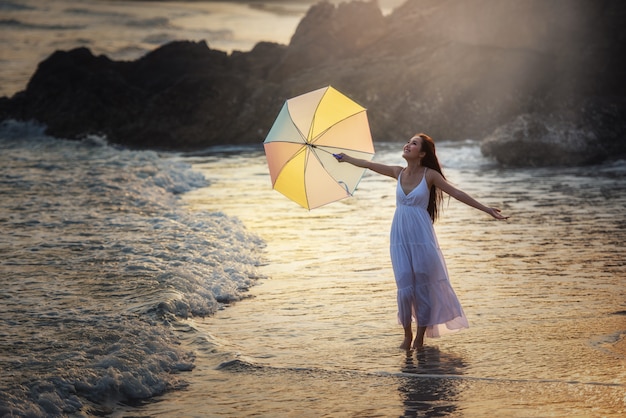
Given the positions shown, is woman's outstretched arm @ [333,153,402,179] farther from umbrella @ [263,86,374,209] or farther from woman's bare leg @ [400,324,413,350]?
woman's bare leg @ [400,324,413,350]

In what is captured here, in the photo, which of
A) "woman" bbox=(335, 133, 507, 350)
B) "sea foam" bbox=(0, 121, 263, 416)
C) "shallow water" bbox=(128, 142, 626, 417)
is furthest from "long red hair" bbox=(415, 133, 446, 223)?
"sea foam" bbox=(0, 121, 263, 416)

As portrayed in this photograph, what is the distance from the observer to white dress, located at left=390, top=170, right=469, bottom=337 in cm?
657

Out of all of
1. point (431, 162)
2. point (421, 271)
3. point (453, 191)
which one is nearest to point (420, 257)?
point (421, 271)

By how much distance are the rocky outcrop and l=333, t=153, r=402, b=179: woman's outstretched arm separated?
52.5 meters

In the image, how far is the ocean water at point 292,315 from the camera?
5473 millimetres

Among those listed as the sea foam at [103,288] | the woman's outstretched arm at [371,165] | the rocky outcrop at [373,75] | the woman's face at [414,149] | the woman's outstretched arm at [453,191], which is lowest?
the sea foam at [103,288]

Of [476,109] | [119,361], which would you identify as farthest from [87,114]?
[119,361]

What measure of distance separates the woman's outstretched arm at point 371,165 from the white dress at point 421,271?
8.2 inches

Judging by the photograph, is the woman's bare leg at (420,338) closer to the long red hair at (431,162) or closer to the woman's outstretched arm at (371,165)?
the long red hair at (431,162)

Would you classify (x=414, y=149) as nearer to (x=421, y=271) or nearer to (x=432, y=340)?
(x=421, y=271)

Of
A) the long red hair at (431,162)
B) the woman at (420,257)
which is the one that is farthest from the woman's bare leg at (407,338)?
the long red hair at (431,162)

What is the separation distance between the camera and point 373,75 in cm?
8512

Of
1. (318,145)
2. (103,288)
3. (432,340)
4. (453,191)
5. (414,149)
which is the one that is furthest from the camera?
(103,288)

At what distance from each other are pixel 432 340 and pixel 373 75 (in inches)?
3145
